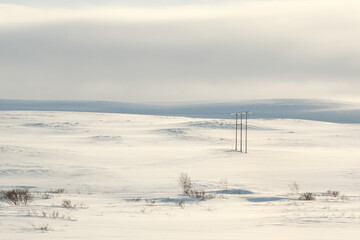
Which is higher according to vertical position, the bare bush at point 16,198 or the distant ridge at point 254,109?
the distant ridge at point 254,109

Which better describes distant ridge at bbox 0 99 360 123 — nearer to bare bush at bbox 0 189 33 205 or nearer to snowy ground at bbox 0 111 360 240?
snowy ground at bbox 0 111 360 240

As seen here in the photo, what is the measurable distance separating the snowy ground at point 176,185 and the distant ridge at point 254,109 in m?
80.1

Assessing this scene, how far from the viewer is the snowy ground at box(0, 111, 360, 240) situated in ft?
34.0

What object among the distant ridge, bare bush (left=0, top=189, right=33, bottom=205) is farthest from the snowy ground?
the distant ridge

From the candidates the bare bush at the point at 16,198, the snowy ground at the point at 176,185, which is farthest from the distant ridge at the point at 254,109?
the bare bush at the point at 16,198

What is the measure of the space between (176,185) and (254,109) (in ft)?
477

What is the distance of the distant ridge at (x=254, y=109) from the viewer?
151 meters

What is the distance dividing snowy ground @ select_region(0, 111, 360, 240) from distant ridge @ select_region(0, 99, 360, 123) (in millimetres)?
80098

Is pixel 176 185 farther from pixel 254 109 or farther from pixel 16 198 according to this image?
pixel 254 109

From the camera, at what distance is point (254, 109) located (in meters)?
170

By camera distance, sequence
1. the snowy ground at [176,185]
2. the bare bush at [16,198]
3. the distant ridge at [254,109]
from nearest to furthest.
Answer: the snowy ground at [176,185] < the bare bush at [16,198] < the distant ridge at [254,109]

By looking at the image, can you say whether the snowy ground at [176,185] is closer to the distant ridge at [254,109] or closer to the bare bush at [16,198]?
the bare bush at [16,198]

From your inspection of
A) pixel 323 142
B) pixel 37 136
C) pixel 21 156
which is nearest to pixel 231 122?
pixel 323 142

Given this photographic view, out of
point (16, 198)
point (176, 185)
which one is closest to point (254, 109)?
point (176, 185)
